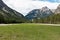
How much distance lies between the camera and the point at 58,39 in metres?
30.0

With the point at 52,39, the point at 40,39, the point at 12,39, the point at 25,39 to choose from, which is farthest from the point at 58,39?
the point at 12,39

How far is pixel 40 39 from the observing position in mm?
29625

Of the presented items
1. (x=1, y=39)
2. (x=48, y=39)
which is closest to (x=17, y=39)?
(x=1, y=39)

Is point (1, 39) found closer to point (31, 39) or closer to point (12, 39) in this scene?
point (12, 39)

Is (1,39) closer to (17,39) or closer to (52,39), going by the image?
(17,39)

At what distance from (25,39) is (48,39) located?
3.94 m

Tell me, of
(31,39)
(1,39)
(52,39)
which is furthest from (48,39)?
(1,39)

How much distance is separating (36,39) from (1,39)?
5.68 metres

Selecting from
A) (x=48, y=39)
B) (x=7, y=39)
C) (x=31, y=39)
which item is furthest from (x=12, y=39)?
(x=48, y=39)

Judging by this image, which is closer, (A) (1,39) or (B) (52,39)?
(A) (1,39)

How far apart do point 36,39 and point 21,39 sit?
250cm

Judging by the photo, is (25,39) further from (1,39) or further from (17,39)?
(1,39)

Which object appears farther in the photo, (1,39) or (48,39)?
(48,39)

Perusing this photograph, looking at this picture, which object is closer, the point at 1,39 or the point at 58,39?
the point at 1,39
